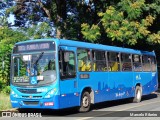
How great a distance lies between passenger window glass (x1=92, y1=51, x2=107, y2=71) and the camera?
1632 centimetres

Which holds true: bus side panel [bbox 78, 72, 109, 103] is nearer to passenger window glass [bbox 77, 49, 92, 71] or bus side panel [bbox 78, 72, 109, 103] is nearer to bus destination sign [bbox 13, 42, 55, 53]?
passenger window glass [bbox 77, 49, 92, 71]

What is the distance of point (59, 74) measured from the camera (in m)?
13.7

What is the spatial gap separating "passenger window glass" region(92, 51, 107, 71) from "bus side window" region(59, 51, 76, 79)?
72.6 inches

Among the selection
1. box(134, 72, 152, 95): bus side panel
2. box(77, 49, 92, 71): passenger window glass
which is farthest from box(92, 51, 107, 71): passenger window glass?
box(134, 72, 152, 95): bus side panel

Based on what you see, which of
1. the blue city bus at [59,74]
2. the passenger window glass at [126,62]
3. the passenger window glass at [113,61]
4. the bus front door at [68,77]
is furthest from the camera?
the passenger window glass at [126,62]

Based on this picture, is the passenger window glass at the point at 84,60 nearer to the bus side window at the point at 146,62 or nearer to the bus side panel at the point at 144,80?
the bus side panel at the point at 144,80

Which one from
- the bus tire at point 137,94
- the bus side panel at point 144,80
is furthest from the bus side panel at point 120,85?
the bus side panel at point 144,80

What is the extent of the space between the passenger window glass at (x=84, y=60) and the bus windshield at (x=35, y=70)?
1.60m

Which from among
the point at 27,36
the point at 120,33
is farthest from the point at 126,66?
the point at 27,36

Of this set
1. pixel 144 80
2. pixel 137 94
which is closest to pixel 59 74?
pixel 137 94

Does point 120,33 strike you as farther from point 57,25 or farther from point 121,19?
point 57,25

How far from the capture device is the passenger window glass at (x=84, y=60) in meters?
15.2

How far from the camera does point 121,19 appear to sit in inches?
859

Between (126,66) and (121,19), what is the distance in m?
3.62
